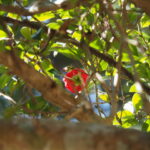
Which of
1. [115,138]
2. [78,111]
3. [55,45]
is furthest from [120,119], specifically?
[115,138]

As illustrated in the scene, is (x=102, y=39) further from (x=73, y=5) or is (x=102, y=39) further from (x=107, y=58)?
(x=73, y=5)

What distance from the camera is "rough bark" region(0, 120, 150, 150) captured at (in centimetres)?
51

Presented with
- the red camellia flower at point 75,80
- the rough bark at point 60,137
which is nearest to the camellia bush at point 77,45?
the red camellia flower at point 75,80

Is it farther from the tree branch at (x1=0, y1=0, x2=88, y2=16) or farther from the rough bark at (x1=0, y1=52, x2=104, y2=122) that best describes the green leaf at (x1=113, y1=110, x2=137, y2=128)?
the rough bark at (x1=0, y1=52, x2=104, y2=122)

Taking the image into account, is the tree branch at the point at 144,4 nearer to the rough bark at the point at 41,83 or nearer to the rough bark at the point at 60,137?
the rough bark at the point at 41,83

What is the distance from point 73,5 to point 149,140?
0.61m

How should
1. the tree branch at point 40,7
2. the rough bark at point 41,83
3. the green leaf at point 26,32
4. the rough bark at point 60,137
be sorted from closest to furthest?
1. the rough bark at point 60,137
2. the rough bark at point 41,83
3. the tree branch at point 40,7
4. the green leaf at point 26,32

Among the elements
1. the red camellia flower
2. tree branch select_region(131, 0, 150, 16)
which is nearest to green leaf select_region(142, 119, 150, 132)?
the red camellia flower

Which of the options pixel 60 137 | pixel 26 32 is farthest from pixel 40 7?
pixel 60 137

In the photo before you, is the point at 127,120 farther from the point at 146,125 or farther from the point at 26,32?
the point at 26,32

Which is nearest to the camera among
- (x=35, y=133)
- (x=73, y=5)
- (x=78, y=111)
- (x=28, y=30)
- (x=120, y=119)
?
(x=35, y=133)

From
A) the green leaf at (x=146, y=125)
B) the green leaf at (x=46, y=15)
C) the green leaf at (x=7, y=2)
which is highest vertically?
the green leaf at (x=7, y=2)

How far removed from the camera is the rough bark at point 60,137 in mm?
509

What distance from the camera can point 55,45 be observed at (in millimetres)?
1324
